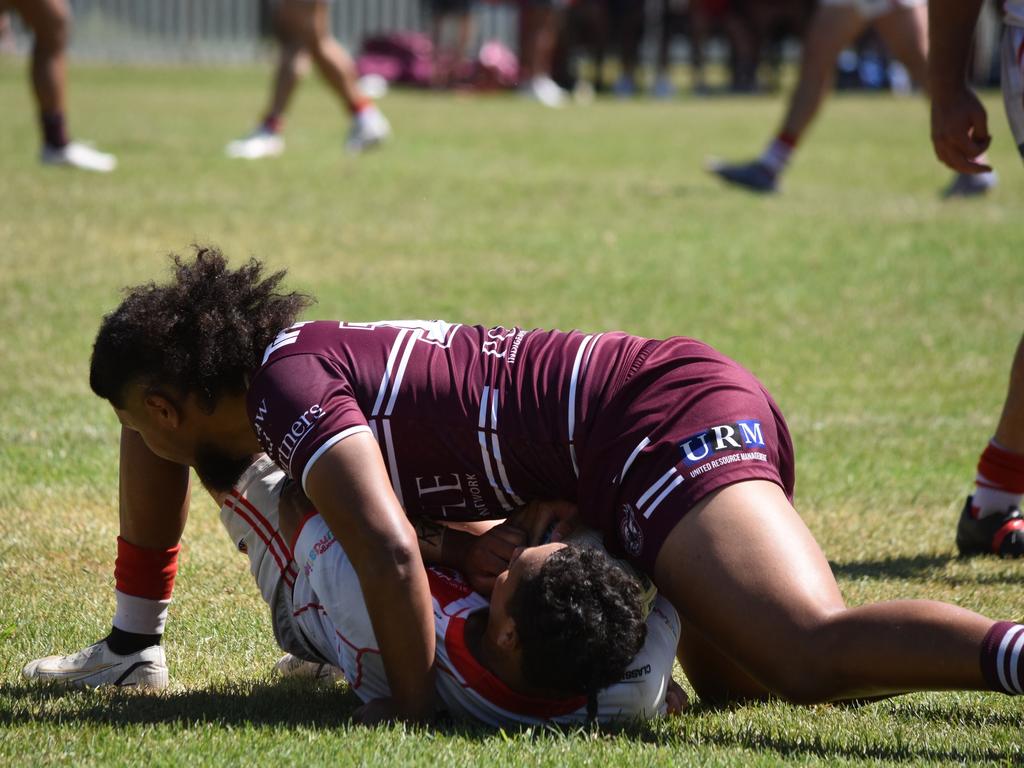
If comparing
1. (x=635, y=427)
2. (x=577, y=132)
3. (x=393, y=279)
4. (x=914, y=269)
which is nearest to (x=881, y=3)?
(x=914, y=269)

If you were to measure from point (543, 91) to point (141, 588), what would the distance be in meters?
16.8

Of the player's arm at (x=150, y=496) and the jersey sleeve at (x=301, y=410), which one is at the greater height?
the jersey sleeve at (x=301, y=410)

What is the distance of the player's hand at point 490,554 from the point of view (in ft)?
10.6

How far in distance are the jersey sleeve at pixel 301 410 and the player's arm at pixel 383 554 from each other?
31 millimetres

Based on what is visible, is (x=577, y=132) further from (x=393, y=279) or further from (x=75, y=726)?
(x=75, y=726)

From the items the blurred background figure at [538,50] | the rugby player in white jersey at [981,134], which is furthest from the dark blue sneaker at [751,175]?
the blurred background figure at [538,50]

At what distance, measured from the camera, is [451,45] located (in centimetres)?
2141

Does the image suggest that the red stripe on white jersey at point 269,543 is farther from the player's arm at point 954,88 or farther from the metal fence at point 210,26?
the metal fence at point 210,26

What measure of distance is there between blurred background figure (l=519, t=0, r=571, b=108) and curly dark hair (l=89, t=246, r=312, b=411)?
51.2ft

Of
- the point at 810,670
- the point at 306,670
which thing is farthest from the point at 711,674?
the point at 306,670

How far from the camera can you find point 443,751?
2.75 metres

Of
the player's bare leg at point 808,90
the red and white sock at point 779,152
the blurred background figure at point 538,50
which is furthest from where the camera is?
the blurred background figure at point 538,50

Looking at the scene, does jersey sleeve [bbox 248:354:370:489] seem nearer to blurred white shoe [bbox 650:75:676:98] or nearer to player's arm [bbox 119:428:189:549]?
player's arm [bbox 119:428:189:549]

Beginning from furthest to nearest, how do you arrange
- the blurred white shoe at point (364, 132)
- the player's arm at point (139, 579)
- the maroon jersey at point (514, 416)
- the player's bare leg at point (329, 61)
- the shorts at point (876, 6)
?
1. the blurred white shoe at point (364, 132)
2. the player's bare leg at point (329, 61)
3. the shorts at point (876, 6)
4. the player's arm at point (139, 579)
5. the maroon jersey at point (514, 416)
